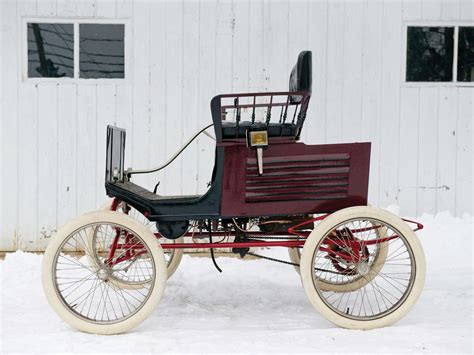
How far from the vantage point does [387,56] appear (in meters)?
5.67

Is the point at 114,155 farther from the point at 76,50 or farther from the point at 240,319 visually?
the point at 76,50

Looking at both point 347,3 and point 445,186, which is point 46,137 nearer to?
point 347,3

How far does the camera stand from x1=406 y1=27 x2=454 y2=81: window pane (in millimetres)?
5730

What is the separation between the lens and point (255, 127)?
346cm

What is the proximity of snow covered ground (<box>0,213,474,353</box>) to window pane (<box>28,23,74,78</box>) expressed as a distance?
5.44 feet

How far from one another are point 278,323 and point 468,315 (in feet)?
3.75

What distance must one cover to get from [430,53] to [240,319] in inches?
132

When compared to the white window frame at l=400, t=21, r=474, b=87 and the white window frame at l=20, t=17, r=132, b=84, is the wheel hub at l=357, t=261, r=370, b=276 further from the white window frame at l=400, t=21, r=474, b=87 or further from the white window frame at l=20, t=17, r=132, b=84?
the white window frame at l=20, t=17, r=132, b=84

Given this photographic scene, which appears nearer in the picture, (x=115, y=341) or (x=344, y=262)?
(x=115, y=341)

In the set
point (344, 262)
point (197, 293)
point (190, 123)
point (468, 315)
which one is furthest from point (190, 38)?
point (468, 315)

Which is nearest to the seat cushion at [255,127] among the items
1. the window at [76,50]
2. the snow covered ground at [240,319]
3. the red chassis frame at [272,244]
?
the red chassis frame at [272,244]

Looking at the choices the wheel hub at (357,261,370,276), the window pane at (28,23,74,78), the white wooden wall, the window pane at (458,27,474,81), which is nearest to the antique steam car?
the wheel hub at (357,261,370,276)

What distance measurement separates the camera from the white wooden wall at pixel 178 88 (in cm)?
558

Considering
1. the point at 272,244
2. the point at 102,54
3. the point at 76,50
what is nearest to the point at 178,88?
the point at 102,54
